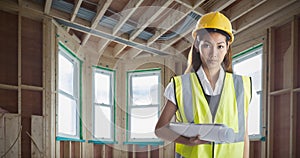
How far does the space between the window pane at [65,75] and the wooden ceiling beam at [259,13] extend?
1432 mm

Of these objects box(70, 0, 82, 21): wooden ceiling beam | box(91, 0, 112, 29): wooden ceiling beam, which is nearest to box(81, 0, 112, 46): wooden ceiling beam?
box(91, 0, 112, 29): wooden ceiling beam

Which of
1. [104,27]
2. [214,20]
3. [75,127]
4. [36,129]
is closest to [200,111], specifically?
[214,20]

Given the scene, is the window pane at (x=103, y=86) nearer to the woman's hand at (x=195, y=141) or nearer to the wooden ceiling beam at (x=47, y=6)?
the woman's hand at (x=195, y=141)

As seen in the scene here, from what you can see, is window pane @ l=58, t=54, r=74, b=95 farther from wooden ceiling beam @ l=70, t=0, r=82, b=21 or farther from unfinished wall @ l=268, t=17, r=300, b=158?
unfinished wall @ l=268, t=17, r=300, b=158

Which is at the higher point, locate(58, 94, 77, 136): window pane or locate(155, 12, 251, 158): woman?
locate(155, 12, 251, 158): woman

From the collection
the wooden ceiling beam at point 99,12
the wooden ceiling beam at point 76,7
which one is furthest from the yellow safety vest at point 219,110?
the wooden ceiling beam at point 76,7

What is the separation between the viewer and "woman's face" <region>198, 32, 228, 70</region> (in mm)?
568

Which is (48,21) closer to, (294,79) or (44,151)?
(44,151)

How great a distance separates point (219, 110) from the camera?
581mm

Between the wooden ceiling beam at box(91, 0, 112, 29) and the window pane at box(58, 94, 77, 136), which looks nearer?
the wooden ceiling beam at box(91, 0, 112, 29)

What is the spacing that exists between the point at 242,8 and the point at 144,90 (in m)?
1.67

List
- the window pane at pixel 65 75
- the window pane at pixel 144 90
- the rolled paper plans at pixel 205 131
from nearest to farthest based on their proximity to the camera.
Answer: the rolled paper plans at pixel 205 131
the window pane at pixel 144 90
the window pane at pixel 65 75

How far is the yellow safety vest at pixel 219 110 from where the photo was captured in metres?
0.58

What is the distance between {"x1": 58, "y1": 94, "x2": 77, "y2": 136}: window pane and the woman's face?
175 cm
